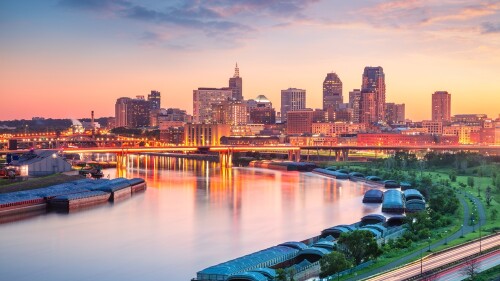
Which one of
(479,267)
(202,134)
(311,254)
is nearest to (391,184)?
(311,254)

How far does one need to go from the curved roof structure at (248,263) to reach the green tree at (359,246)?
158cm

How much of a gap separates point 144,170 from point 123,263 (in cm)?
3627

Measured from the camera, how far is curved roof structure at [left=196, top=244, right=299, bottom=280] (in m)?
16.0

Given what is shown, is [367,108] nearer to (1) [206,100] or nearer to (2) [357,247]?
(1) [206,100]

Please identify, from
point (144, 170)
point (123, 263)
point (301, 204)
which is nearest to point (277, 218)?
point (301, 204)

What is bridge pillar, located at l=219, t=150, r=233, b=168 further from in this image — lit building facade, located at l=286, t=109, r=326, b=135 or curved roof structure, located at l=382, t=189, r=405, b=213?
lit building facade, located at l=286, t=109, r=326, b=135

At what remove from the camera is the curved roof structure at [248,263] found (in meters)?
16.0

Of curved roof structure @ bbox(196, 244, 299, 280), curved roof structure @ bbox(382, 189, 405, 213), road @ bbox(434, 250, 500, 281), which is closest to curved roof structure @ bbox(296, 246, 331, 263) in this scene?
curved roof structure @ bbox(196, 244, 299, 280)

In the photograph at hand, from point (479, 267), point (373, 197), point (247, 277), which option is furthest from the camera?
point (373, 197)

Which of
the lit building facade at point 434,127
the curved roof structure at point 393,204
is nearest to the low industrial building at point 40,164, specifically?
the curved roof structure at point 393,204

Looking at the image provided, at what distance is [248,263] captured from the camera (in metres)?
17.0

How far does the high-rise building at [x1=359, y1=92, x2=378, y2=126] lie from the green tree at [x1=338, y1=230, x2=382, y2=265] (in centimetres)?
11459

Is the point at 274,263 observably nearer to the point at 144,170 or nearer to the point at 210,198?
the point at 210,198

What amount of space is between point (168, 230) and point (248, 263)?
8.71 meters
